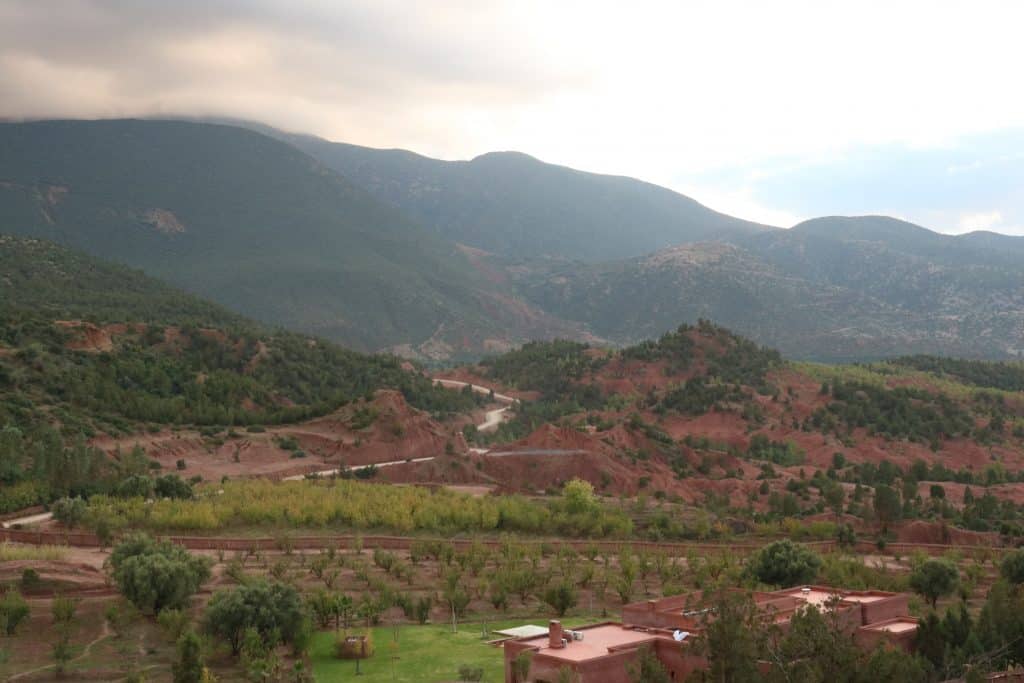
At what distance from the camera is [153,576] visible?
30.9 meters

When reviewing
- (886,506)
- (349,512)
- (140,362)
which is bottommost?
(886,506)

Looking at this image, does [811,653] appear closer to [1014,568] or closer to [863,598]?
[863,598]

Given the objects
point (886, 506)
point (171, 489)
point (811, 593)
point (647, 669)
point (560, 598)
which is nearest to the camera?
point (647, 669)

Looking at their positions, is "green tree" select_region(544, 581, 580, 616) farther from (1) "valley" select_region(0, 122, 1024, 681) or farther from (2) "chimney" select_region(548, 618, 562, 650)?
(2) "chimney" select_region(548, 618, 562, 650)

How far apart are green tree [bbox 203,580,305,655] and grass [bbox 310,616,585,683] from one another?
1162 mm

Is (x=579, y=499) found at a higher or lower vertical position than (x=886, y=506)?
higher

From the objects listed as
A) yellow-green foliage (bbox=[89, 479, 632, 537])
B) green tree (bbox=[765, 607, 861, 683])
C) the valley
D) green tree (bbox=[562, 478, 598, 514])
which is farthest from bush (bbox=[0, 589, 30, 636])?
green tree (bbox=[562, 478, 598, 514])

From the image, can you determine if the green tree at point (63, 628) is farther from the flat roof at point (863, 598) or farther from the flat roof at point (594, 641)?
the flat roof at point (863, 598)

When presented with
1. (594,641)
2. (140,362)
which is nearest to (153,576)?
(594,641)

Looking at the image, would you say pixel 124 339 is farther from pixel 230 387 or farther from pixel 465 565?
pixel 465 565

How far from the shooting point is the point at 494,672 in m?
26.6

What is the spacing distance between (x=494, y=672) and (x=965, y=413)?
65.1m

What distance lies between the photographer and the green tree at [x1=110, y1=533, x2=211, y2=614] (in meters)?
30.7

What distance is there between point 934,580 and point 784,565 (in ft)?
15.2
